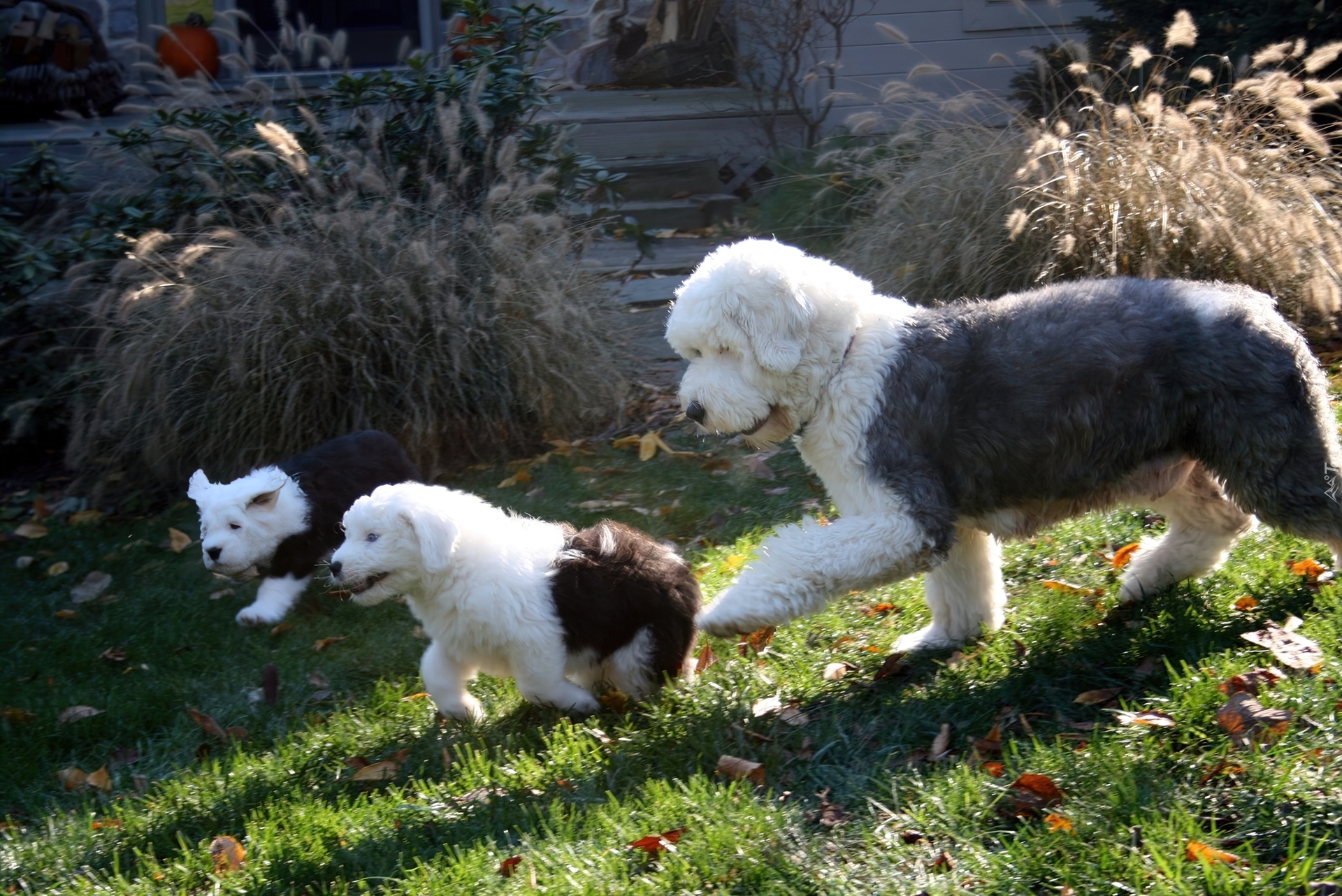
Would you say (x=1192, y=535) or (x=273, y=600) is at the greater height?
(x=1192, y=535)

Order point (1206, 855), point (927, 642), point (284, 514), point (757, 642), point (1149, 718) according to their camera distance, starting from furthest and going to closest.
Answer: point (284, 514) < point (757, 642) < point (927, 642) < point (1149, 718) < point (1206, 855)

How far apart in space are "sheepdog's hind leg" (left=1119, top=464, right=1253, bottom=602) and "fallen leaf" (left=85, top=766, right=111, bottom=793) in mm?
4026

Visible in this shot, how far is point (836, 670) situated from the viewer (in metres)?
4.35

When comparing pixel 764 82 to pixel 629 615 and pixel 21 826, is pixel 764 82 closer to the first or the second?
pixel 629 615

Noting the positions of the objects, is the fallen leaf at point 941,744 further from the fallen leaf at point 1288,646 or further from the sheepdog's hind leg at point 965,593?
the fallen leaf at point 1288,646

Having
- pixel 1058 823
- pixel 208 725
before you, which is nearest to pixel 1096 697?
pixel 1058 823

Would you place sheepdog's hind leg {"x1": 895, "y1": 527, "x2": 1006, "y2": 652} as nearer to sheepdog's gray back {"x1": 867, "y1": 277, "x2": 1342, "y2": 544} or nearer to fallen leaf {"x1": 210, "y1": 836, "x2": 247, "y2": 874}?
sheepdog's gray back {"x1": 867, "y1": 277, "x2": 1342, "y2": 544}

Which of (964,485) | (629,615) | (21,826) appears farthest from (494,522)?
(21,826)

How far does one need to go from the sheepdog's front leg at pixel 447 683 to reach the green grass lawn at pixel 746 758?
0.40ft

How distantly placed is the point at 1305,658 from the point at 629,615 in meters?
2.28

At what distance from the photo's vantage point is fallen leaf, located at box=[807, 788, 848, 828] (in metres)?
3.27

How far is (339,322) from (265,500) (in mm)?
1993

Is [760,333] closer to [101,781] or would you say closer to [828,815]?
[828,815]

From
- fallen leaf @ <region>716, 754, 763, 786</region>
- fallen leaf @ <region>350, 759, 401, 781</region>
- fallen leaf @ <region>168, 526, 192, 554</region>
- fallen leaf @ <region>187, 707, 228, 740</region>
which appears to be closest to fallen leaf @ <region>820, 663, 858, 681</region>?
fallen leaf @ <region>716, 754, 763, 786</region>
